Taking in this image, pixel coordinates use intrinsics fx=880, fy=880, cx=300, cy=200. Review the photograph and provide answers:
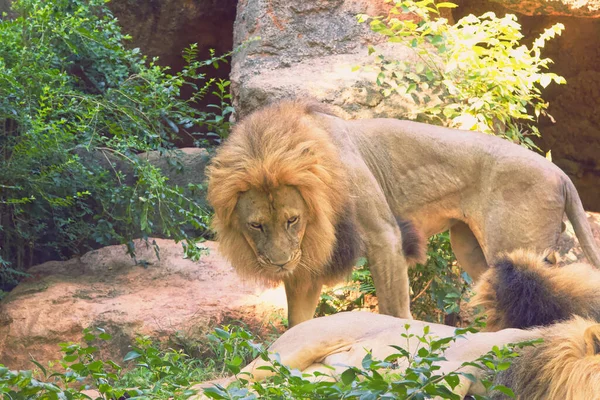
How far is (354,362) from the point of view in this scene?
3.05 metres

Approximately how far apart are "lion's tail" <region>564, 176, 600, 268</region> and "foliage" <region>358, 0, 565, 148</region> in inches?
38.4

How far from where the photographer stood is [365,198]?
14.8 feet

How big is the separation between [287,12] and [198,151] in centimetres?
127

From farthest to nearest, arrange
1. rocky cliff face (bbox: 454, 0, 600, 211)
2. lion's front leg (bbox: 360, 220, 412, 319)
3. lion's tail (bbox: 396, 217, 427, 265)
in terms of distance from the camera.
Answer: rocky cliff face (bbox: 454, 0, 600, 211)
lion's tail (bbox: 396, 217, 427, 265)
lion's front leg (bbox: 360, 220, 412, 319)

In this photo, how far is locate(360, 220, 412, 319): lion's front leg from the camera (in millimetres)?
4434

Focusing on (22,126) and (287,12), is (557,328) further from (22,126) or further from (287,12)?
(287,12)

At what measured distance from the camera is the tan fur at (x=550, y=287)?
309 centimetres

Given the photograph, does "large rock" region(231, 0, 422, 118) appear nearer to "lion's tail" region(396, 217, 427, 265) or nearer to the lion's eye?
"lion's tail" region(396, 217, 427, 265)

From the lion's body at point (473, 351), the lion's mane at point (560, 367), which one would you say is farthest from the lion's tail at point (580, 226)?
the lion's mane at point (560, 367)

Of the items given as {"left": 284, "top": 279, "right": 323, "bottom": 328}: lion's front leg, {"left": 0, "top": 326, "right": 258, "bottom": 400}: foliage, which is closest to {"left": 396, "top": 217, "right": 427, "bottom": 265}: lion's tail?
{"left": 284, "top": 279, "right": 323, "bottom": 328}: lion's front leg

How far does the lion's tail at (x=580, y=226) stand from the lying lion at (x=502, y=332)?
52.5 inches

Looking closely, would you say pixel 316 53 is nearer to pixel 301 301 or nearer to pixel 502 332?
pixel 301 301

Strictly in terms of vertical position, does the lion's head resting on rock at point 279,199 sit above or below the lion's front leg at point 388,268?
above

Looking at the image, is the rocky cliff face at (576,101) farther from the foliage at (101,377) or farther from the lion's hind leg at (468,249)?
the foliage at (101,377)
